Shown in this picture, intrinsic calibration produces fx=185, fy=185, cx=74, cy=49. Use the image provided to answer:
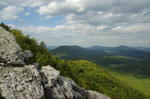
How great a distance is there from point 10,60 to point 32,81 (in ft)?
13.2

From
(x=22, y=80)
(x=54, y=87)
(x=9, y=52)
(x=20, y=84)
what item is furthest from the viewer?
(x=54, y=87)

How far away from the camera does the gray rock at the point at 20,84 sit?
689 inches

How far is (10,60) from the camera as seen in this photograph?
21438 mm

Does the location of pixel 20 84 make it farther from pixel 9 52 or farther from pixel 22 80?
pixel 9 52

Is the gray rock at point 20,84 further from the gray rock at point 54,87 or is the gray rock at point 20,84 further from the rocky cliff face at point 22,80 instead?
the gray rock at point 54,87

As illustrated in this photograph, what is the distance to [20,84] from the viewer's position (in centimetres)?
1866

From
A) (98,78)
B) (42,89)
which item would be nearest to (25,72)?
(42,89)

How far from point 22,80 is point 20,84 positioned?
1.88ft

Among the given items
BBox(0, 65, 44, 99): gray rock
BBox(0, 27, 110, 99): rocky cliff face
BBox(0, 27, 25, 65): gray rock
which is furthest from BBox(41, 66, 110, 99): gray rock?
BBox(0, 27, 25, 65): gray rock

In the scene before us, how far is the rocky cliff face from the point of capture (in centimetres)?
1795

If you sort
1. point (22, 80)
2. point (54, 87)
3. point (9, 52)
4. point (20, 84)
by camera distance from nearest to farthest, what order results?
point (20, 84) < point (22, 80) < point (9, 52) < point (54, 87)

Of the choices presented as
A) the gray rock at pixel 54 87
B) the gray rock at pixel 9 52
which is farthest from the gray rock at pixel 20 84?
the gray rock at pixel 54 87

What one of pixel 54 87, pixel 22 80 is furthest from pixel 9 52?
pixel 54 87

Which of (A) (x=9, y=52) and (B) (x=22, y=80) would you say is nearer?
(B) (x=22, y=80)
